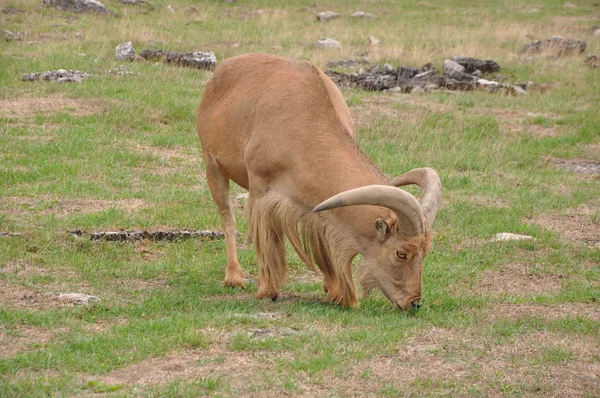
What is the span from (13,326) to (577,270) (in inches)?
241

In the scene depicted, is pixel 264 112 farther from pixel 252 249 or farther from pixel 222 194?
pixel 252 249

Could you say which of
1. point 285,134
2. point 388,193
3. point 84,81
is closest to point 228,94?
point 285,134

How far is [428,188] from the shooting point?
8461 millimetres

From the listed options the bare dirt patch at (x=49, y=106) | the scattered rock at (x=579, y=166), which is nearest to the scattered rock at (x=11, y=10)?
the bare dirt patch at (x=49, y=106)

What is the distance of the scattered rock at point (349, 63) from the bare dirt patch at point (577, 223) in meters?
10.2

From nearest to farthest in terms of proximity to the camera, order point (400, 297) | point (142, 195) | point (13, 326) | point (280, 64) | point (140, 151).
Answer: point (13, 326)
point (400, 297)
point (280, 64)
point (142, 195)
point (140, 151)

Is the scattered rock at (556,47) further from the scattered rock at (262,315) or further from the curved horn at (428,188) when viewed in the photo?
the scattered rock at (262,315)

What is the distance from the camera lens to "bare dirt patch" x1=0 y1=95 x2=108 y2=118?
51.9 feet

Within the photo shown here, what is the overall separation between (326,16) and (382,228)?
24582 millimetres

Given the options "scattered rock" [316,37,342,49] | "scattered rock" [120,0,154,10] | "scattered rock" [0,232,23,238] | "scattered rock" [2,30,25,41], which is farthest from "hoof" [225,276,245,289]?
"scattered rock" [120,0,154,10]

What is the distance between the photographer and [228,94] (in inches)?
381

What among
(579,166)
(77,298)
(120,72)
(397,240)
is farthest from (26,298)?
(120,72)

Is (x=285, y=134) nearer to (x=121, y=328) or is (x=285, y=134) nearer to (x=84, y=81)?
(x=121, y=328)

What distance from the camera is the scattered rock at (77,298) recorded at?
26.7 feet
